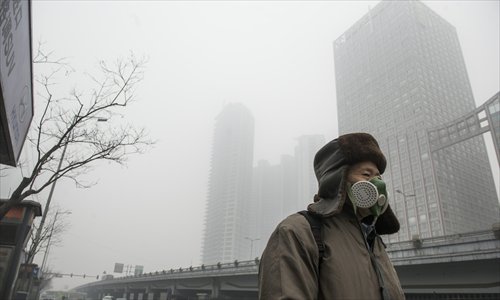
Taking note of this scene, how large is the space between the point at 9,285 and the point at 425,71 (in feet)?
323

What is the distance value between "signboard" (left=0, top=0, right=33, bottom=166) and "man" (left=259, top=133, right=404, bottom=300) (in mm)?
4042

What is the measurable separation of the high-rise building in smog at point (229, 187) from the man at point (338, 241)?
3924 inches

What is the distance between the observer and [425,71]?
89.9 metres

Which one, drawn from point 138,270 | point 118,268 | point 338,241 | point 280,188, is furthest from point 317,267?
point 280,188

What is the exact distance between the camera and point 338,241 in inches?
76.3

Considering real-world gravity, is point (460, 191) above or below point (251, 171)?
below

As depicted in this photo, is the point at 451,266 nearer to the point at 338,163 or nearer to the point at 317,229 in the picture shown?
the point at 338,163

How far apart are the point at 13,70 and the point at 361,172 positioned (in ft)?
16.7

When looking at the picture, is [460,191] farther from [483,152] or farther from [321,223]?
[321,223]

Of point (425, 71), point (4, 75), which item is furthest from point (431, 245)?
point (425, 71)

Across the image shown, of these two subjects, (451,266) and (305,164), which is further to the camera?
(305,164)

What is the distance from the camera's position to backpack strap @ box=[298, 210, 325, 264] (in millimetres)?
1873

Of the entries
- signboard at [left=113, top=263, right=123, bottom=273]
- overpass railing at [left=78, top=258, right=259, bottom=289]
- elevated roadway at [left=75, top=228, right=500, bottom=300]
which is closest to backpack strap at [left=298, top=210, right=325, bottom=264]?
elevated roadway at [left=75, top=228, right=500, bottom=300]

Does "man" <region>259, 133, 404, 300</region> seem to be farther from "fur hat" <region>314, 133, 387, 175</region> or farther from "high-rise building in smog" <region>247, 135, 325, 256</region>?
"high-rise building in smog" <region>247, 135, 325, 256</region>
